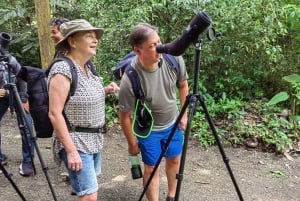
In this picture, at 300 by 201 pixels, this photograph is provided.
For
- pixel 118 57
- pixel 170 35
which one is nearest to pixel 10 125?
pixel 118 57

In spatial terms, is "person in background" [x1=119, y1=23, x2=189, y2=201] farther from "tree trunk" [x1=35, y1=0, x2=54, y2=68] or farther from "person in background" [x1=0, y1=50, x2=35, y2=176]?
"tree trunk" [x1=35, y1=0, x2=54, y2=68]

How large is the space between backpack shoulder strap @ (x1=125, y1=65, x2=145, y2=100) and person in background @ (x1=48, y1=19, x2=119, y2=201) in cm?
31

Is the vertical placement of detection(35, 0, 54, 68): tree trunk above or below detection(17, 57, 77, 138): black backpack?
above

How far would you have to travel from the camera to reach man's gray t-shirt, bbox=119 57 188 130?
2879 millimetres

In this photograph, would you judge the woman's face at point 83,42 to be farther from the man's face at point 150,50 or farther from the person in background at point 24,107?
the person in background at point 24,107

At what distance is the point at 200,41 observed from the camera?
2.26 m

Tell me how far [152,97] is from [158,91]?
0.06 meters

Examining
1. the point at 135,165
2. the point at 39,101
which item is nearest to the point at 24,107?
the point at 39,101

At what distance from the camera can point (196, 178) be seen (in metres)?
4.21

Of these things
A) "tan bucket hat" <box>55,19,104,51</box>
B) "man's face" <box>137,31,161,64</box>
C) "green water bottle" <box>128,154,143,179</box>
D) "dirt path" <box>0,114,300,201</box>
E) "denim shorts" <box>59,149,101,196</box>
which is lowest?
"dirt path" <box>0,114,300,201</box>

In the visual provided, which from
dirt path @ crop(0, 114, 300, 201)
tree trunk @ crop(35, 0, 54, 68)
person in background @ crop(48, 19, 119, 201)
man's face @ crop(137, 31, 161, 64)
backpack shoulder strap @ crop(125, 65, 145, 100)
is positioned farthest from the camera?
tree trunk @ crop(35, 0, 54, 68)

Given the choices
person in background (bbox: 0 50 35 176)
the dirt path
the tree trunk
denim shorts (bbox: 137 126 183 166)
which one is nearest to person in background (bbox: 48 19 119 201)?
denim shorts (bbox: 137 126 183 166)

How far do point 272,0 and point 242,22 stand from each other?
1.59 ft

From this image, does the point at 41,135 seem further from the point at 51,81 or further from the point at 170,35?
the point at 170,35
